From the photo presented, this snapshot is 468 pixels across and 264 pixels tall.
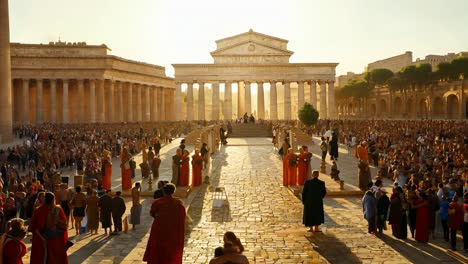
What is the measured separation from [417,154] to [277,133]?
1624cm

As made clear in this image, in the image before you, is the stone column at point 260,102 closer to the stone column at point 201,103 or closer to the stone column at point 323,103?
the stone column at point 201,103

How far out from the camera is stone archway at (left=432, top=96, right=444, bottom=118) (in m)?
71.9

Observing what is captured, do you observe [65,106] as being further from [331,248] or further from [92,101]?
[331,248]

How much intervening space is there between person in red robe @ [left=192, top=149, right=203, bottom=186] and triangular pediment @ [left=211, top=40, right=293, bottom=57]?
174ft

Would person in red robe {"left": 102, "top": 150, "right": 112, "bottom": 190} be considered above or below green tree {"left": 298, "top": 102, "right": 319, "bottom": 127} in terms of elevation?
below

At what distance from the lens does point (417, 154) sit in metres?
23.1

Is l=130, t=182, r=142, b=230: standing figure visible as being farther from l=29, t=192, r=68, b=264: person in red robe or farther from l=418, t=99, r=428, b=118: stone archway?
l=418, t=99, r=428, b=118: stone archway

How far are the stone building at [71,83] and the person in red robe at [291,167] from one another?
43686 mm

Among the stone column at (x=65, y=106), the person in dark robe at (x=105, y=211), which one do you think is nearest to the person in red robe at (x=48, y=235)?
the person in dark robe at (x=105, y=211)

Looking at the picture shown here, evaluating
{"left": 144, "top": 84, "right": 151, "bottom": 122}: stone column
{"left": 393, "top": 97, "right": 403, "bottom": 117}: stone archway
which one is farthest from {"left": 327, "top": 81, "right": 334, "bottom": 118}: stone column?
{"left": 144, "top": 84, "right": 151, "bottom": 122}: stone column

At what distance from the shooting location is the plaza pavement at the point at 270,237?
34.6 feet

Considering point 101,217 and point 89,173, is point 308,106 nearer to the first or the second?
point 89,173

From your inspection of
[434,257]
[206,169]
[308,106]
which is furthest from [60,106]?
[434,257]

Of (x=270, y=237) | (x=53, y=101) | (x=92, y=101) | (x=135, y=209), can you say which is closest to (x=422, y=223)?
(x=270, y=237)
